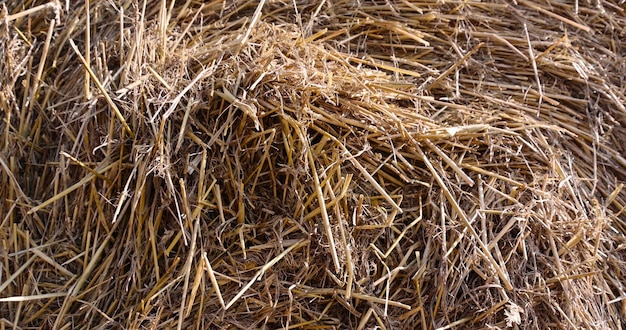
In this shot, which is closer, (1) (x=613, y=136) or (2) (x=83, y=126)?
(2) (x=83, y=126)

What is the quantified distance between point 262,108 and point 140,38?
324 millimetres

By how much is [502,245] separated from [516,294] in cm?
11

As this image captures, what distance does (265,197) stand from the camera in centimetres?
151

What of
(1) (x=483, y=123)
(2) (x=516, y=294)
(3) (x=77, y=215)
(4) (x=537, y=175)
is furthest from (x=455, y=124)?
(3) (x=77, y=215)

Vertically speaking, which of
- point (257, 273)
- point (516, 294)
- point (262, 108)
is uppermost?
point (262, 108)

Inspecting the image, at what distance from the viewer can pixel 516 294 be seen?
1470 mm

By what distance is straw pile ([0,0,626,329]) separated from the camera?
1436mm

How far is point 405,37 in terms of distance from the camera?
1.73m

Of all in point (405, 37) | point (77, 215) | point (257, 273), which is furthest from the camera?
point (405, 37)

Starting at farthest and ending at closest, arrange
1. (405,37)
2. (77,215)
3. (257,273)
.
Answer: (405,37)
(77,215)
(257,273)

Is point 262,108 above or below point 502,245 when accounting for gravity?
above

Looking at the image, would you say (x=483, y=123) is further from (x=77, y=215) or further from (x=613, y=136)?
(x=77, y=215)

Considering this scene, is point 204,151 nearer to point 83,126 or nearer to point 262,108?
point 262,108

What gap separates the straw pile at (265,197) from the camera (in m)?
1.44
